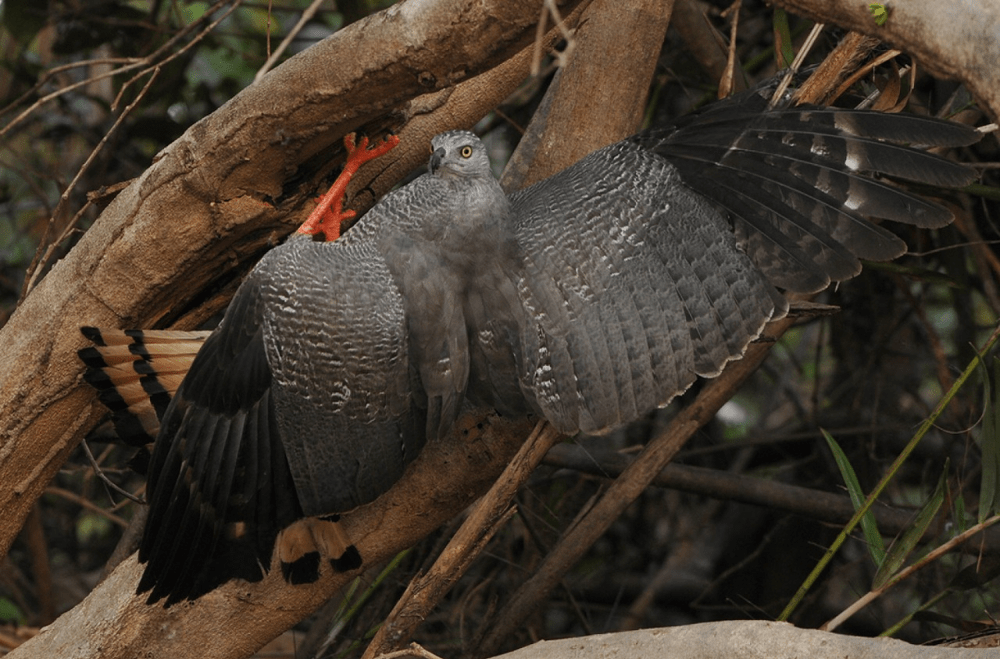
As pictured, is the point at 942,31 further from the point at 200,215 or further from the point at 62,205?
the point at 62,205

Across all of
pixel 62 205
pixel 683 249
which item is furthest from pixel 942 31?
pixel 62 205

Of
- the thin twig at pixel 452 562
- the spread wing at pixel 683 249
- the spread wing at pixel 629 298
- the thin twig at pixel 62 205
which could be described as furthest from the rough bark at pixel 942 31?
the thin twig at pixel 62 205

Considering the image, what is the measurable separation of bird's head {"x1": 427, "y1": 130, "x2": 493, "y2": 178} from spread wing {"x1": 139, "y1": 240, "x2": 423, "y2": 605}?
28 centimetres

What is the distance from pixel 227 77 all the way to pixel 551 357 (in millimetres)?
2603

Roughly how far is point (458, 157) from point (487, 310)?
0.36 m

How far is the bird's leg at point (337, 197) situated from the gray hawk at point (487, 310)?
19 centimetres

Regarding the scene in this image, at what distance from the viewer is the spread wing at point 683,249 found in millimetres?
2102

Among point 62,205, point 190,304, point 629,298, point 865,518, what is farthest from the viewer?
point 190,304

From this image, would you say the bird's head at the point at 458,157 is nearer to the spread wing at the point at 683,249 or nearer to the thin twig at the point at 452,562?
the spread wing at the point at 683,249

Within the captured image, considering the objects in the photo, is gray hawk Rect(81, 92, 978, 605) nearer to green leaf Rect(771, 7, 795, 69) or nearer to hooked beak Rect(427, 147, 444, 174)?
hooked beak Rect(427, 147, 444, 174)

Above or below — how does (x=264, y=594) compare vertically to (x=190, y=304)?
below

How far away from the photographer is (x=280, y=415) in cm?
223

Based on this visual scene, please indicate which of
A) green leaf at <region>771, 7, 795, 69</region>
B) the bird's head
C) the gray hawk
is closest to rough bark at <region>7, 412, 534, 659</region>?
the gray hawk

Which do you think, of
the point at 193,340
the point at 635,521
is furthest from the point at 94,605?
the point at 635,521
